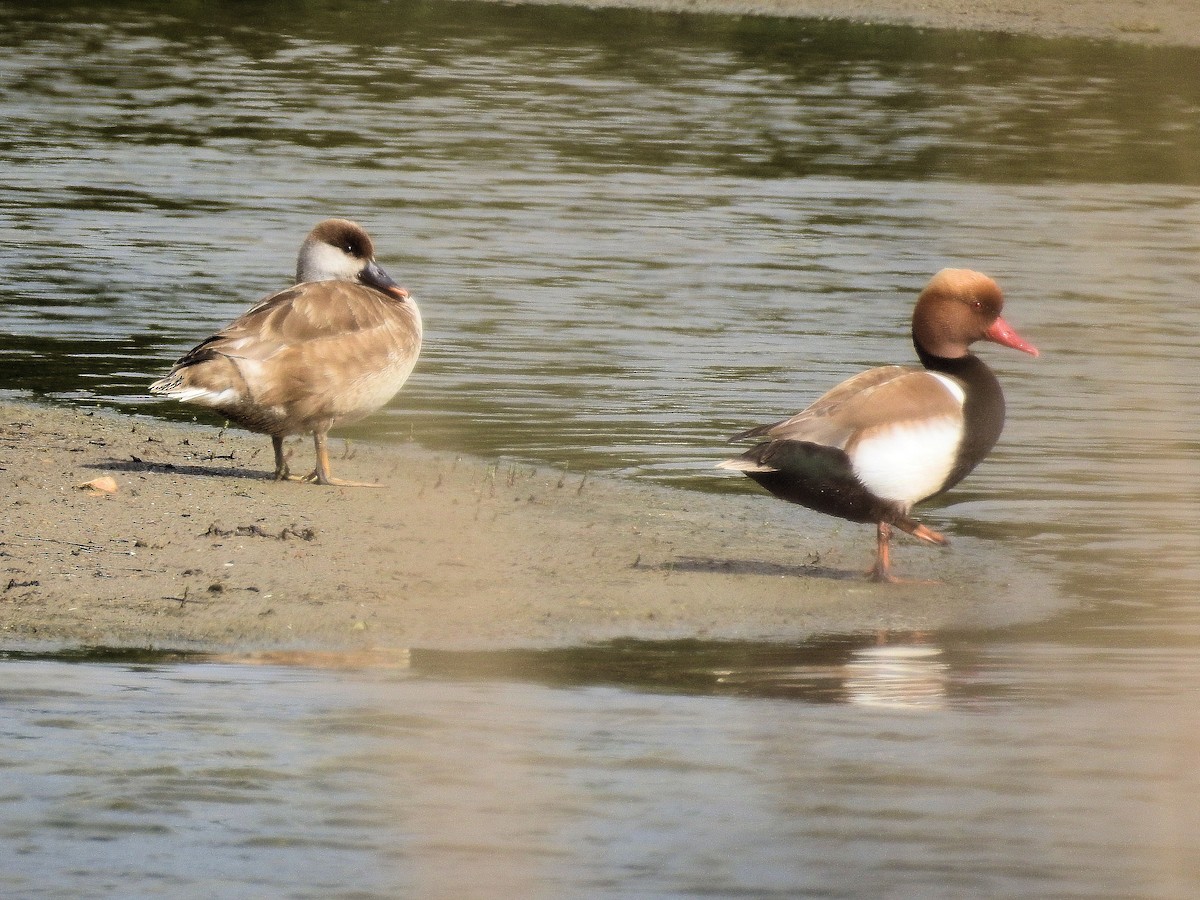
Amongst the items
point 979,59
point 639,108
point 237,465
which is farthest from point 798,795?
point 979,59

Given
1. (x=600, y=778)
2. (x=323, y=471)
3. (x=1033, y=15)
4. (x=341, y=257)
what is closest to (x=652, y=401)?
(x=341, y=257)

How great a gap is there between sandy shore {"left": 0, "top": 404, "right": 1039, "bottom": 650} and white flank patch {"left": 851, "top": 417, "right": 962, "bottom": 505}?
402mm

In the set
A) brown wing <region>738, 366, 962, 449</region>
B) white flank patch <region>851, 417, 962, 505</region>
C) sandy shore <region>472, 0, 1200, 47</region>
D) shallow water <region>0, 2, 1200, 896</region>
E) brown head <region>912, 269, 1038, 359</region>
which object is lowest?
sandy shore <region>472, 0, 1200, 47</region>

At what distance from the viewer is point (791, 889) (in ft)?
16.8

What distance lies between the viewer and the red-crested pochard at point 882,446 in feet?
26.5

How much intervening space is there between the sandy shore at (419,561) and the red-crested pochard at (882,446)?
32cm

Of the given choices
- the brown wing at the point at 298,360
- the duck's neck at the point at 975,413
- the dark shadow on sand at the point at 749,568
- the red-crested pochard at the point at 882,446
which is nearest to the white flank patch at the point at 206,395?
the brown wing at the point at 298,360

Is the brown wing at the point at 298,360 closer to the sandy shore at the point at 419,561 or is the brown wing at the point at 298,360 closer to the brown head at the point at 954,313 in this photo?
the sandy shore at the point at 419,561

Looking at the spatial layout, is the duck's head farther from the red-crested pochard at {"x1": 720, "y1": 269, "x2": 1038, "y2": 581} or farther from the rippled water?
the rippled water

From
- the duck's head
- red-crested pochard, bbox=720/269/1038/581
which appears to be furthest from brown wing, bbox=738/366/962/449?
the duck's head

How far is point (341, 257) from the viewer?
32.9 feet

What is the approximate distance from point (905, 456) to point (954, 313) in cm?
81

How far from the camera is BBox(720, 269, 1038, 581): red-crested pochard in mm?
8086

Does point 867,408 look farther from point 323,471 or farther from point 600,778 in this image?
point 600,778
